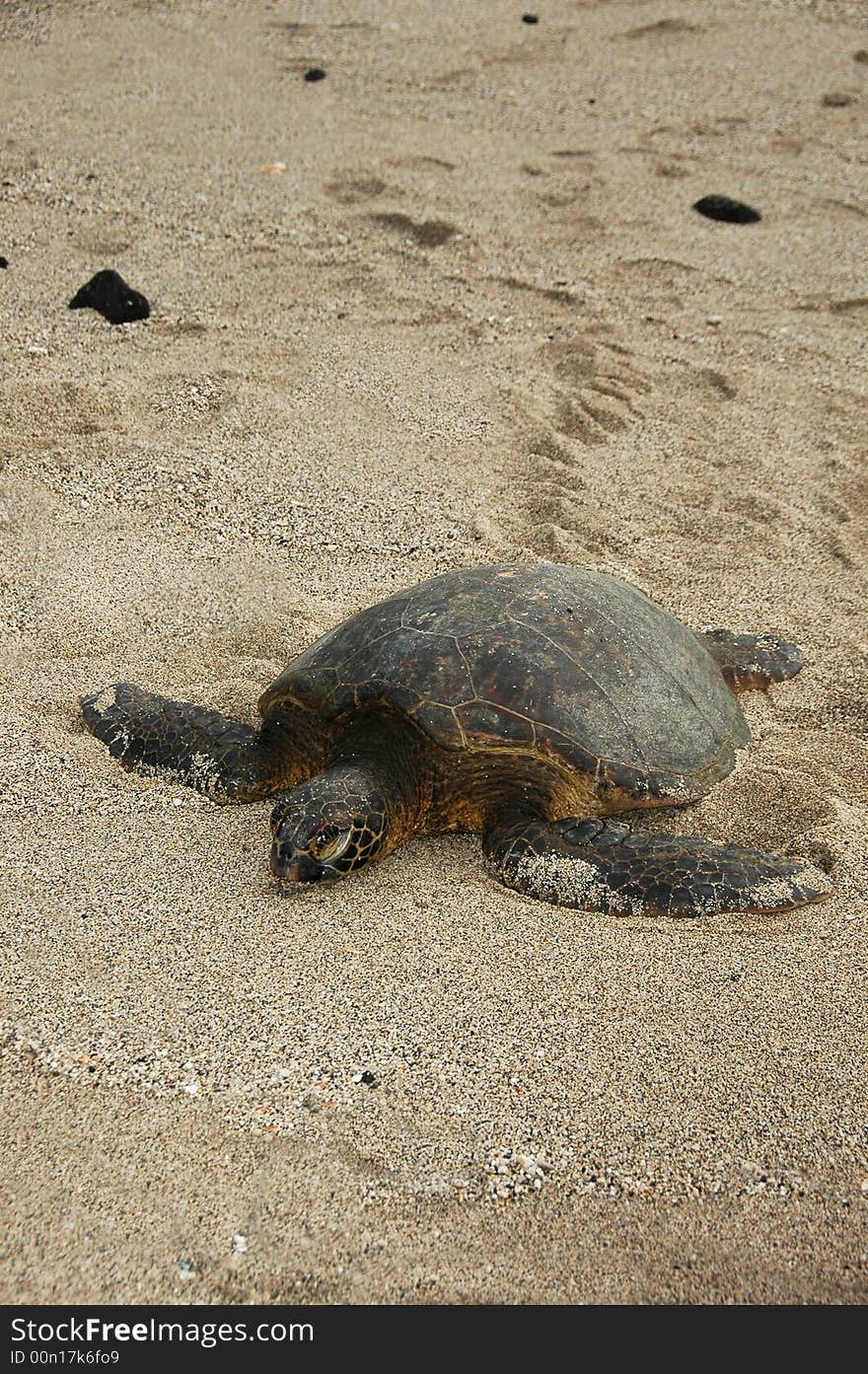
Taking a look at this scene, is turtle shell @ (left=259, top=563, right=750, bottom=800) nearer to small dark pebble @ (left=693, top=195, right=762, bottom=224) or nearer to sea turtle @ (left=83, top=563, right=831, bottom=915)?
sea turtle @ (left=83, top=563, right=831, bottom=915)

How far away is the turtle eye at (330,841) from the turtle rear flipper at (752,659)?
1557 millimetres

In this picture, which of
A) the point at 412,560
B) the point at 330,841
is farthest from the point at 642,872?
the point at 412,560

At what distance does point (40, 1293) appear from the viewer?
203 centimetres

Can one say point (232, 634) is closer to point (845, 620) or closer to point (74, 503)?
point (74, 503)

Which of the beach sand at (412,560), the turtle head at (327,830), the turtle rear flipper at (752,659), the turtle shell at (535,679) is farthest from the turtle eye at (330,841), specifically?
the turtle rear flipper at (752,659)

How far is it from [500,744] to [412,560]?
1.56m

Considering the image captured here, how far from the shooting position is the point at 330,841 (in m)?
2.93

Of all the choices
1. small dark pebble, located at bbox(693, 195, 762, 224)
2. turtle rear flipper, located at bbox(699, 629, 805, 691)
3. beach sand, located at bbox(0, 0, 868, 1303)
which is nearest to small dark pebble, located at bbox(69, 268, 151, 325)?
beach sand, located at bbox(0, 0, 868, 1303)

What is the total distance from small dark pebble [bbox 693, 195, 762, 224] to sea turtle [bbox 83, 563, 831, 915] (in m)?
4.24

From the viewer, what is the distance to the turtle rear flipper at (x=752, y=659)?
3.91 meters

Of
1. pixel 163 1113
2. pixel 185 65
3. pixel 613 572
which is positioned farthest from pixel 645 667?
pixel 185 65

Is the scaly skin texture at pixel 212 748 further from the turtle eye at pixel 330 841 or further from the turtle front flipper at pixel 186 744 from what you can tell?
the turtle eye at pixel 330 841

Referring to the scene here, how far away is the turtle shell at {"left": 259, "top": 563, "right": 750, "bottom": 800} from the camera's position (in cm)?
312

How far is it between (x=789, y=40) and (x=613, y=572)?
258 inches
